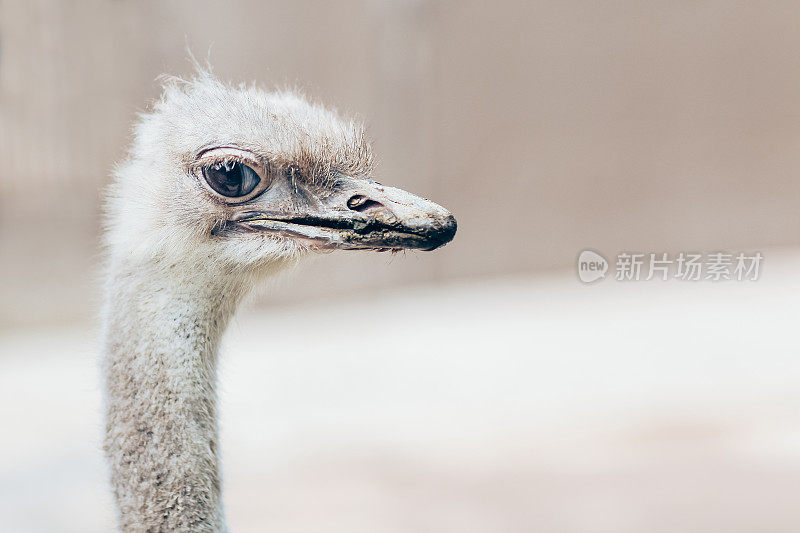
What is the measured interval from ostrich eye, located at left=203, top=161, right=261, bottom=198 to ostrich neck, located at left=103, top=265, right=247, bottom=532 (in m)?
0.11

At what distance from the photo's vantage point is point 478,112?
320 cm

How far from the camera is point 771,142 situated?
4418 millimetres

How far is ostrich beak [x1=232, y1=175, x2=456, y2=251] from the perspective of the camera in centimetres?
64

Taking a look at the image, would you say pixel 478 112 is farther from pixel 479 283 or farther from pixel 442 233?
pixel 442 233

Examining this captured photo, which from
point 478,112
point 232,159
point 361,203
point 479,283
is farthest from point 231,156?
point 479,283

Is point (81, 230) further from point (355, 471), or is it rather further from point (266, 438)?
point (355, 471)

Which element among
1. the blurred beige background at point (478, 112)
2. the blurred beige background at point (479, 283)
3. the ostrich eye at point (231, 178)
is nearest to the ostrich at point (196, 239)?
the ostrich eye at point (231, 178)

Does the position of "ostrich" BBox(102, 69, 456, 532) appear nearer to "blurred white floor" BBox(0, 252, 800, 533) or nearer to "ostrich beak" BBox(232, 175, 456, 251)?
"ostrich beak" BBox(232, 175, 456, 251)

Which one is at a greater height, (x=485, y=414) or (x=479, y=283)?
(x=479, y=283)

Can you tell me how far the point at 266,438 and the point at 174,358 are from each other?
1979 millimetres

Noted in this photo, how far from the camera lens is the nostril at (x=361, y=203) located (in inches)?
27.3

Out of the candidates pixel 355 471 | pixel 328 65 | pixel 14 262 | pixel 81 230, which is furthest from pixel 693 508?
pixel 14 262

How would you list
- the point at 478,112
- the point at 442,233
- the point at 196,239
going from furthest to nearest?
the point at 478,112 < the point at 196,239 < the point at 442,233

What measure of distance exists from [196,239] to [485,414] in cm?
236
